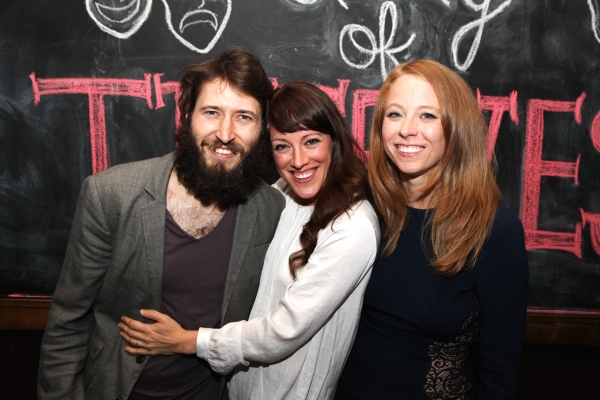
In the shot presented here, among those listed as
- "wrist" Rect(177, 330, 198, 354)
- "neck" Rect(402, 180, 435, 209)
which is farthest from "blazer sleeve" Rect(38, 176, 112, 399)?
"neck" Rect(402, 180, 435, 209)

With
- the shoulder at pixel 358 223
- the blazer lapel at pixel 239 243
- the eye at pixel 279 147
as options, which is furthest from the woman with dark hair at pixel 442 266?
the blazer lapel at pixel 239 243

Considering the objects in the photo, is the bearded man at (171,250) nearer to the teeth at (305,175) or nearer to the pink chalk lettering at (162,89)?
the teeth at (305,175)

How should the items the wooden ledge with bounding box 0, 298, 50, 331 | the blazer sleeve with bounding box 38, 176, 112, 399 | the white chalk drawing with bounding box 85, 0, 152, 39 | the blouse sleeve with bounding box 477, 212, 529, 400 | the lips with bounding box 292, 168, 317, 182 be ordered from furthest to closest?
the wooden ledge with bounding box 0, 298, 50, 331
the white chalk drawing with bounding box 85, 0, 152, 39
the lips with bounding box 292, 168, 317, 182
the blazer sleeve with bounding box 38, 176, 112, 399
the blouse sleeve with bounding box 477, 212, 529, 400

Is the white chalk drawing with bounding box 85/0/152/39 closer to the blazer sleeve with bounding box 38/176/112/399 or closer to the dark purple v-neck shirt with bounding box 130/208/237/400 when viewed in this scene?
the blazer sleeve with bounding box 38/176/112/399

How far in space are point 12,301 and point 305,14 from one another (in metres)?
2.16

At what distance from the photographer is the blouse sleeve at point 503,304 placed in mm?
1345

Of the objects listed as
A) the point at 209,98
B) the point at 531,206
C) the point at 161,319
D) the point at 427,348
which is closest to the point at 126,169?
the point at 209,98

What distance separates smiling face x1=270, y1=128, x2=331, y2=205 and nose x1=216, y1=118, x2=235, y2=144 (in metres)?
0.15

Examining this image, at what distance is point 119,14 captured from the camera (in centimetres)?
215

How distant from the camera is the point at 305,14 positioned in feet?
7.18

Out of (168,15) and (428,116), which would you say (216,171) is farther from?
(168,15)

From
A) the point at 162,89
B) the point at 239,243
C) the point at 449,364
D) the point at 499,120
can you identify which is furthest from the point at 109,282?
the point at 499,120

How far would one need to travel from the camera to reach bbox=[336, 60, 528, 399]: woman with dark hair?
137 cm

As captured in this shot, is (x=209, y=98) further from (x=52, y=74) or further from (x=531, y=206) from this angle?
(x=531, y=206)
